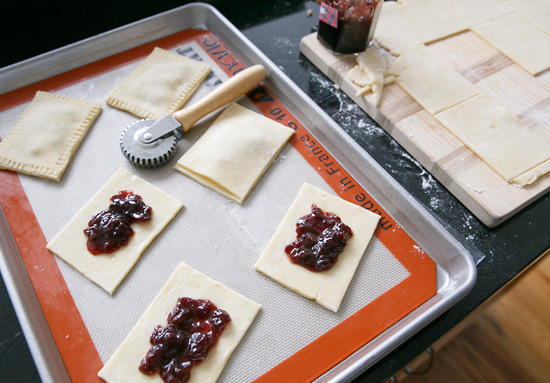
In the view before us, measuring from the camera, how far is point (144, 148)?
1.74m

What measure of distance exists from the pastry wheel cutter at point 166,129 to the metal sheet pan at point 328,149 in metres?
0.27

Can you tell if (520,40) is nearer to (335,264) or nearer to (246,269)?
(335,264)

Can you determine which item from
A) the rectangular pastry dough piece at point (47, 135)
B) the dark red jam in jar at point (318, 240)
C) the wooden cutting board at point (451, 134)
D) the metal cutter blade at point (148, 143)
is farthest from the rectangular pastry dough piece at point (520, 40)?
the rectangular pastry dough piece at point (47, 135)

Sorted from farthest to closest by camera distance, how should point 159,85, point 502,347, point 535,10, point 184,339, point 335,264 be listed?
point 535,10 → point 502,347 → point 159,85 → point 335,264 → point 184,339

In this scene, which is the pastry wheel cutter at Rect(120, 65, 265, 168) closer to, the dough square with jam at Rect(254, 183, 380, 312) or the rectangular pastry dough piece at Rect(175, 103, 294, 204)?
the rectangular pastry dough piece at Rect(175, 103, 294, 204)

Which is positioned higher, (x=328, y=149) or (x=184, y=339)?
(x=328, y=149)

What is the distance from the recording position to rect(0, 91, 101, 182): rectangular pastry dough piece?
1.69 metres

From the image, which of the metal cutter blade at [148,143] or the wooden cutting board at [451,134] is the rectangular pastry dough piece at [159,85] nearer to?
the metal cutter blade at [148,143]

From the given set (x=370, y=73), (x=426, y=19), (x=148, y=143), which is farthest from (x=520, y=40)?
(x=148, y=143)

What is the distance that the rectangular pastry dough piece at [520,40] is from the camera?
215 cm

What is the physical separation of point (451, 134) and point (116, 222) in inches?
61.3

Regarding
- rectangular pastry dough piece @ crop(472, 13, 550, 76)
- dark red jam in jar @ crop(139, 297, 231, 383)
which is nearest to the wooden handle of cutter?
dark red jam in jar @ crop(139, 297, 231, 383)

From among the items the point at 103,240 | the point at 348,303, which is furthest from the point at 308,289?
the point at 103,240

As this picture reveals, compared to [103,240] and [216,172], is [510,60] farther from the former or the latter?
[103,240]
